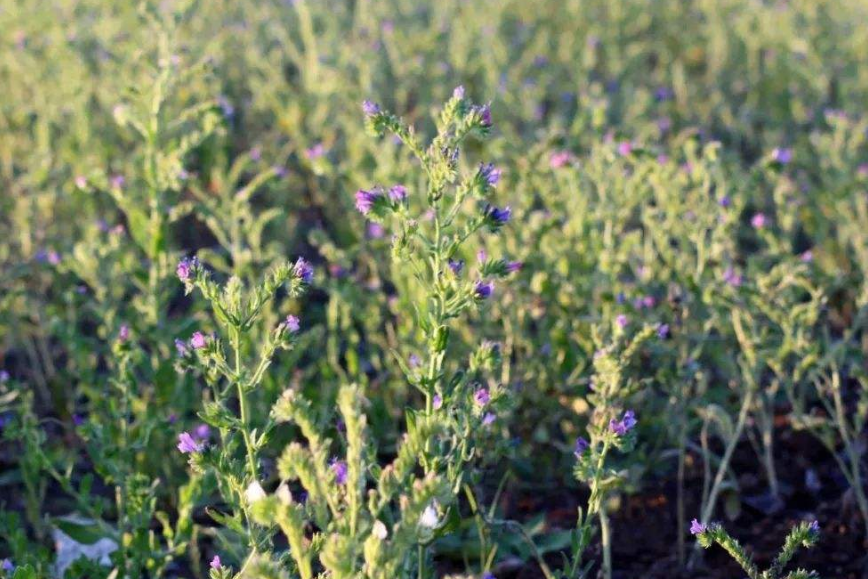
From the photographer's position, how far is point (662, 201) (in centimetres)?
345

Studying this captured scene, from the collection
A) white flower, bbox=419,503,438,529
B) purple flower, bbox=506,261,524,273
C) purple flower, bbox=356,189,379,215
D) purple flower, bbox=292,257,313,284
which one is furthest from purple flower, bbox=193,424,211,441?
white flower, bbox=419,503,438,529

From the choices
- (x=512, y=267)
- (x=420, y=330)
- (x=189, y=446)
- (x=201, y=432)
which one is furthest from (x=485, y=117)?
(x=201, y=432)

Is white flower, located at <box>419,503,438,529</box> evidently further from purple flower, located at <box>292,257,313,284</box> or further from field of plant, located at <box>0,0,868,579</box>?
purple flower, located at <box>292,257,313,284</box>

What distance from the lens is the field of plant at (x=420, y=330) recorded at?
80.4 inches

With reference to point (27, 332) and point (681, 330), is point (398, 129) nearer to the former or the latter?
point (681, 330)

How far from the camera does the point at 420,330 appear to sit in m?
3.03

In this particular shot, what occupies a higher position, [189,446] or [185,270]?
[185,270]

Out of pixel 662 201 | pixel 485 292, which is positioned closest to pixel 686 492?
pixel 662 201

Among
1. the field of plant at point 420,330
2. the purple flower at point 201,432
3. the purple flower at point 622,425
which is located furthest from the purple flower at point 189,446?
the purple flower at point 201,432

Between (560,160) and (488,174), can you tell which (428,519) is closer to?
(488,174)

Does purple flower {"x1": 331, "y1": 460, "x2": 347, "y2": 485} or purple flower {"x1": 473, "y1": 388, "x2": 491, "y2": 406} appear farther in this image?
purple flower {"x1": 473, "y1": 388, "x2": 491, "y2": 406}

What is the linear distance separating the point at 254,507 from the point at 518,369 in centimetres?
162

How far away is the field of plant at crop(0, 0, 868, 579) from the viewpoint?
2.04m

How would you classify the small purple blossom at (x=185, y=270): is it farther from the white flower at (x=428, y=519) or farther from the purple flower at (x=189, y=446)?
the white flower at (x=428, y=519)
